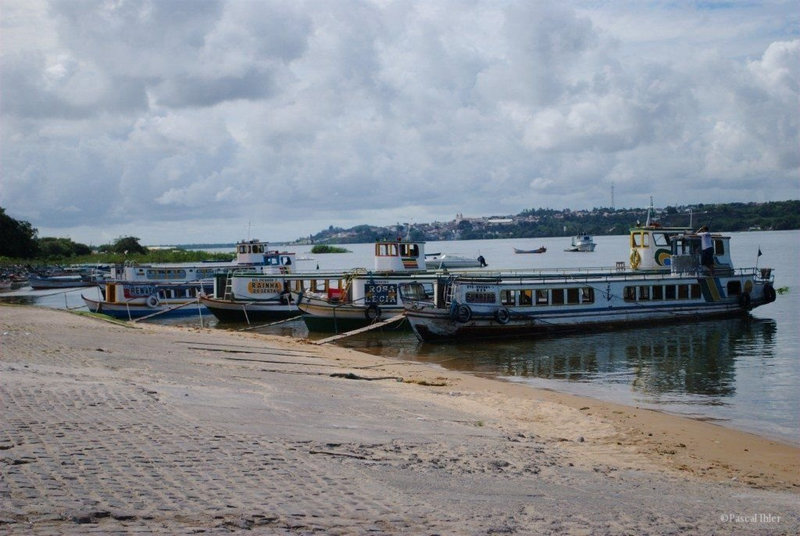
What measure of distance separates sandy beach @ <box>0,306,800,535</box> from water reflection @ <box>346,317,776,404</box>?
6.21 meters

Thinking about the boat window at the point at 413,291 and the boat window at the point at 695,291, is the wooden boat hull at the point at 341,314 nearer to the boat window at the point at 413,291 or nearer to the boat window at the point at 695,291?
the boat window at the point at 413,291

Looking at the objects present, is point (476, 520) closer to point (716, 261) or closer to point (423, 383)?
point (423, 383)

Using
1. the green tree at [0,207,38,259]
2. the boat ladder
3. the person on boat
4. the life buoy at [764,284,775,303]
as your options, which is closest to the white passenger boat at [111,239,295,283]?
the boat ladder

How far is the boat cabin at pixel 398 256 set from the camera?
142 feet

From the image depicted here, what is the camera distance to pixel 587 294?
36625 millimetres

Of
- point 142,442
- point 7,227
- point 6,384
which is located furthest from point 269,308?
point 7,227

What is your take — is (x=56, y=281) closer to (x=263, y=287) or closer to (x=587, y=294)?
(x=263, y=287)

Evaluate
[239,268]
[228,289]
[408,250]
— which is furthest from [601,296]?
[239,268]

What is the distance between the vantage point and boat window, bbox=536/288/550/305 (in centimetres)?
3528

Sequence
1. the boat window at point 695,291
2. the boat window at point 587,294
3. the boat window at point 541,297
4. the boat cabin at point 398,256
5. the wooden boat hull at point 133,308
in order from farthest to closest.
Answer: the wooden boat hull at point 133,308
the boat cabin at point 398,256
the boat window at point 695,291
the boat window at point 587,294
the boat window at point 541,297

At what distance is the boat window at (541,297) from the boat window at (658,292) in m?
7.02

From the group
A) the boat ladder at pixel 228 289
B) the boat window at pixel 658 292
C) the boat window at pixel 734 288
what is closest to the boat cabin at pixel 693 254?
the boat window at pixel 734 288

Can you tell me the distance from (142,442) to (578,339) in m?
27.4

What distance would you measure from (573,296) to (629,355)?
7.10m
